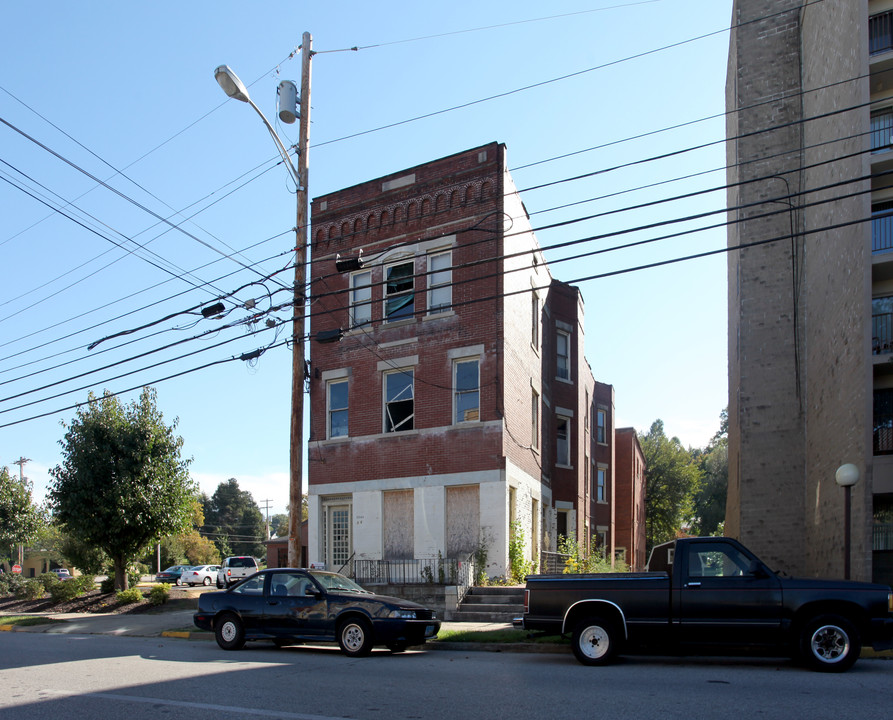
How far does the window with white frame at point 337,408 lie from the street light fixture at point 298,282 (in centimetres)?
752

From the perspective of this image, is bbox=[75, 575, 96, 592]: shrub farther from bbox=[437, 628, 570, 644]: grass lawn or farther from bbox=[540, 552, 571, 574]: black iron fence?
bbox=[437, 628, 570, 644]: grass lawn

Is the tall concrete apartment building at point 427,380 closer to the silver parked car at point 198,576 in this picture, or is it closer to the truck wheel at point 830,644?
the truck wheel at point 830,644

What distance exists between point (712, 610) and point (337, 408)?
1500 centimetres

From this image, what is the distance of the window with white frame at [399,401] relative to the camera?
23.1 meters

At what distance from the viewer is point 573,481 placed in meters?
28.5

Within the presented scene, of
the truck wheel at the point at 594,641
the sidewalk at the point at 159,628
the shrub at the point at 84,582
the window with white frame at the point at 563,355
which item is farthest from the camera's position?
the window with white frame at the point at 563,355

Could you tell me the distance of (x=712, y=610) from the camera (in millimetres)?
11156

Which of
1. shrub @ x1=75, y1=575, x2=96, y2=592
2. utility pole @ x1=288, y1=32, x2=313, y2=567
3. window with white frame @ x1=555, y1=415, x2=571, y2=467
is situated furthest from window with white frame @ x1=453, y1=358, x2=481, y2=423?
shrub @ x1=75, y1=575, x2=96, y2=592

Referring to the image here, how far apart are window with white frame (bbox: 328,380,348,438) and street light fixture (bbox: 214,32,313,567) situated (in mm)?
7516

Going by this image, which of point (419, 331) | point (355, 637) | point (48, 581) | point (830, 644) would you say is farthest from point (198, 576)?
point (830, 644)

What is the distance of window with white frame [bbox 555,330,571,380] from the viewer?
29.3 meters

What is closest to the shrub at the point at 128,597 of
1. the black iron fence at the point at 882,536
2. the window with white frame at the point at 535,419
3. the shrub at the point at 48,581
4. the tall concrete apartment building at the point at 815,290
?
the shrub at the point at 48,581

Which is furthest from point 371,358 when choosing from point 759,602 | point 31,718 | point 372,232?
point 31,718

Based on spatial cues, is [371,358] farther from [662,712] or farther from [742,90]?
[662,712]
